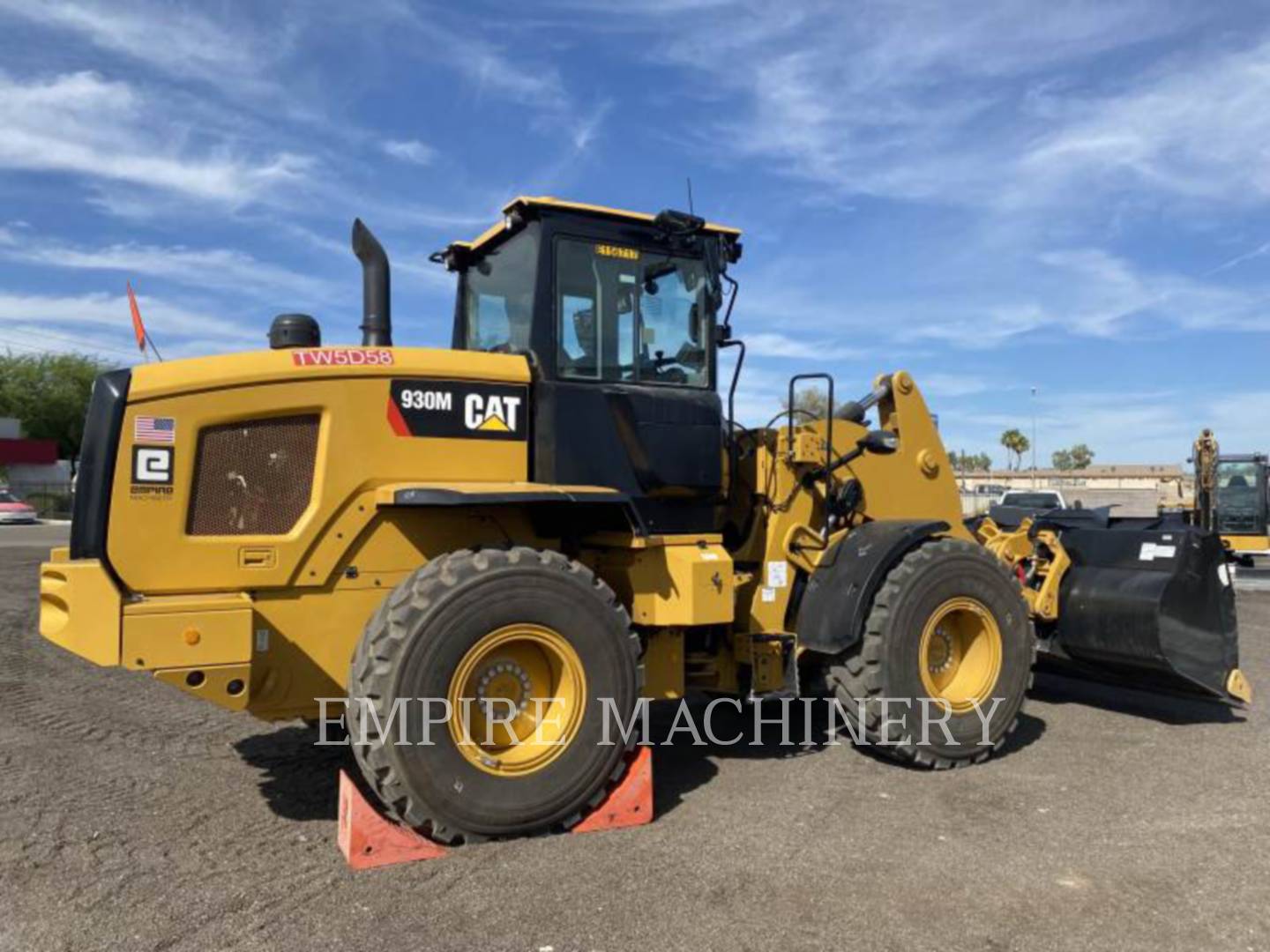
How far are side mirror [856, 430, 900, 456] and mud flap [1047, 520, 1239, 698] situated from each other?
179 cm

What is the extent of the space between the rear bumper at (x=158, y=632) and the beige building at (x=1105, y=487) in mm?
6532

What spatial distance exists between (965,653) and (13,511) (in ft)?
128

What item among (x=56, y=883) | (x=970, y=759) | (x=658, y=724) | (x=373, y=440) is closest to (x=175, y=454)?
(x=373, y=440)

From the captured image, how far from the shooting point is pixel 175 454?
174 inches

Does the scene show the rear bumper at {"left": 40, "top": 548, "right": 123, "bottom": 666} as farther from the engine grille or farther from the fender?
the fender

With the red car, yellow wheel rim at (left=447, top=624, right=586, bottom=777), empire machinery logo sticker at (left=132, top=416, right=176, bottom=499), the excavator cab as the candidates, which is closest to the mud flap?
yellow wheel rim at (left=447, top=624, right=586, bottom=777)

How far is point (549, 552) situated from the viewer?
15.6ft

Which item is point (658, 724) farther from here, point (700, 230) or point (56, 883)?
point (56, 883)

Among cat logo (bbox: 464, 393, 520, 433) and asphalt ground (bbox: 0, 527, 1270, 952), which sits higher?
cat logo (bbox: 464, 393, 520, 433)

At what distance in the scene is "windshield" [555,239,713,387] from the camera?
5.47 m

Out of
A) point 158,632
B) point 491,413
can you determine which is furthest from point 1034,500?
point 158,632

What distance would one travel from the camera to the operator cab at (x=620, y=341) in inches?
209

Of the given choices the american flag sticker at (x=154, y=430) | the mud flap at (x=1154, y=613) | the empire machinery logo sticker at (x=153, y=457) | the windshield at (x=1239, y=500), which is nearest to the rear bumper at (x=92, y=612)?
the empire machinery logo sticker at (x=153, y=457)

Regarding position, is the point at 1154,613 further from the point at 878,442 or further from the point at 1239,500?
the point at 1239,500
